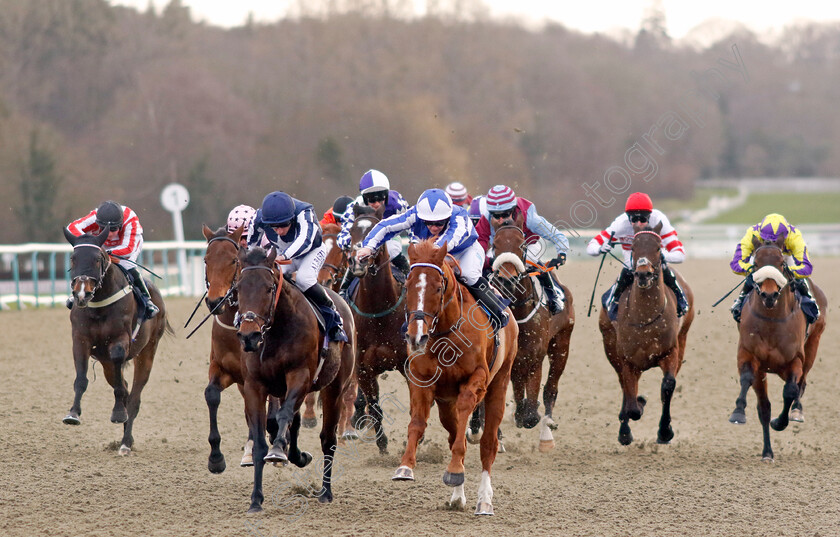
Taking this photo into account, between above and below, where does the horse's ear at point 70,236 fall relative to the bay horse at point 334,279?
above

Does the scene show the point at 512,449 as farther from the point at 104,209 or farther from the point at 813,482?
the point at 104,209

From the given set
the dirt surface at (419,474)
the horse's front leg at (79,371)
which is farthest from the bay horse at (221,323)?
the horse's front leg at (79,371)

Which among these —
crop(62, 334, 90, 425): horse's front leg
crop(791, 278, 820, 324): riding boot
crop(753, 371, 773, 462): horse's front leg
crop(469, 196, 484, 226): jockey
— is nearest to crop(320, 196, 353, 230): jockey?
crop(469, 196, 484, 226): jockey

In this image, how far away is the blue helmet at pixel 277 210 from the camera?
5.95 m

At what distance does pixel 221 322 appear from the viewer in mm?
6293

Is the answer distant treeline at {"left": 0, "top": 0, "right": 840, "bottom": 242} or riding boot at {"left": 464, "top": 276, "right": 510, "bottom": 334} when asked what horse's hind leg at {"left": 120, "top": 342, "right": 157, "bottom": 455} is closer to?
riding boot at {"left": 464, "top": 276, "right": 510, "bottom": 334}

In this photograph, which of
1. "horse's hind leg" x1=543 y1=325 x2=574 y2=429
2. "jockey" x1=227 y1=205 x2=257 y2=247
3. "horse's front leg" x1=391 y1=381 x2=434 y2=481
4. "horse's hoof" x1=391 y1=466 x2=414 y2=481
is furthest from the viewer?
"horse's hind leg" x1=543 y1=325 x2=574 y2=429

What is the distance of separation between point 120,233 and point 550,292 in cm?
336

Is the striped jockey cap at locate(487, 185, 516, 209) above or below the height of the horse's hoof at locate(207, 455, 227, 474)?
above

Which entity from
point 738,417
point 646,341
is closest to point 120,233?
point 646,341

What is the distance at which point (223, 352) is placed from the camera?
6.32m

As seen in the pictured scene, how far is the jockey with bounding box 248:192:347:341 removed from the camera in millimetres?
6027

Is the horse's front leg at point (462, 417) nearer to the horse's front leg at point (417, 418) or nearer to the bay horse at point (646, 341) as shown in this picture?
the horse's front leg at point (417, 418)

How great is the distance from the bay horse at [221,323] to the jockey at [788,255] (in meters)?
4.05
